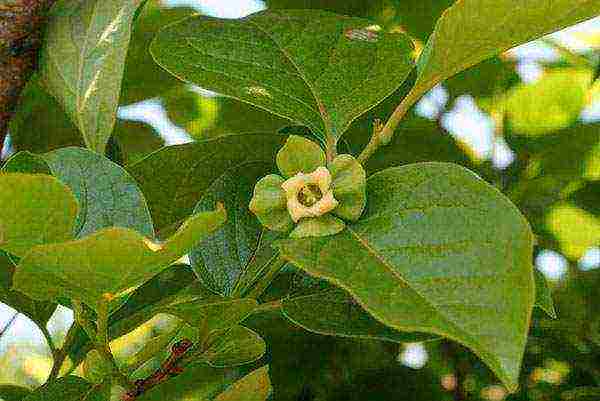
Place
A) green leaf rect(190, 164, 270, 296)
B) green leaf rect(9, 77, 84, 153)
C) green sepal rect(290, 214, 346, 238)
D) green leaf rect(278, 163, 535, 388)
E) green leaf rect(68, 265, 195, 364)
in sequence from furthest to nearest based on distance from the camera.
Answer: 1. green leaf rect(9, 77, 84, 153)
2. green leaf rect(68, 265, 195, 364)
3. green leaf rect(190, 164, 270, 296)
4. green sepal rect(290, 214, 346, 238)
5. green leaf rect(278, 163, 535, 388)

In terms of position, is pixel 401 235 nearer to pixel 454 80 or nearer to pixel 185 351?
pixel 185 351

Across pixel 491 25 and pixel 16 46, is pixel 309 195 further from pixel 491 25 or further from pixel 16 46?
pixel 16 46

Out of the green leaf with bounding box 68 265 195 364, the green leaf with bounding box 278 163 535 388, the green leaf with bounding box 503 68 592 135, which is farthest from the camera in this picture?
the green leaf with bounding box 503 68 592 135

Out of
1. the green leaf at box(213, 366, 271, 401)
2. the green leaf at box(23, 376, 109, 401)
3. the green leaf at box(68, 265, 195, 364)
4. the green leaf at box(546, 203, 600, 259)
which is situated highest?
the green leaf at box(23, 376, 109, 401)

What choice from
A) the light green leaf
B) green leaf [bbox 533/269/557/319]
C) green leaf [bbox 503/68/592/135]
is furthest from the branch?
green leaf [bbox 503/68/592/135]

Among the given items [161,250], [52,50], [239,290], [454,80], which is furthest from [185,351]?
[454,80]

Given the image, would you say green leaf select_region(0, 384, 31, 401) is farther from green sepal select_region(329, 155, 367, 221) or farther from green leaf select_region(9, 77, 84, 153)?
green sepal select_region(329, 155, 367, 221)

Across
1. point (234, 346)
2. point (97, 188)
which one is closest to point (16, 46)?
point (97, 188)
